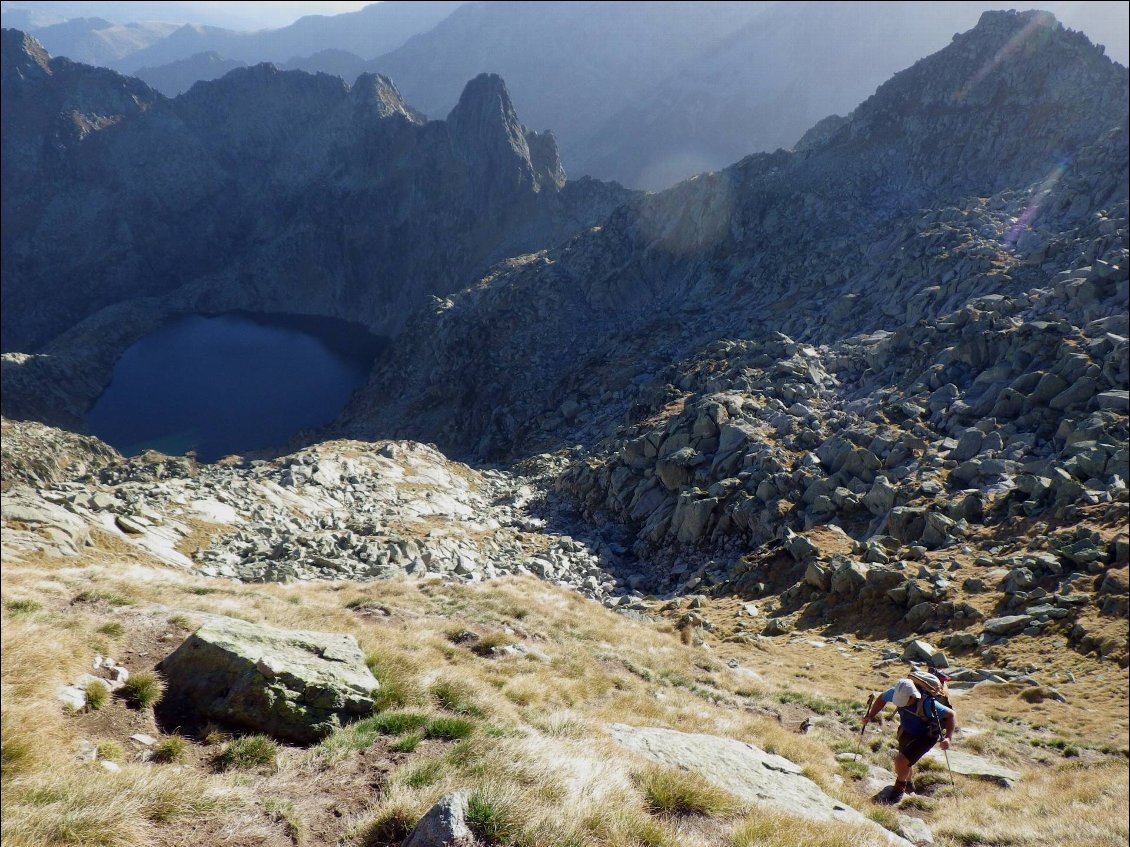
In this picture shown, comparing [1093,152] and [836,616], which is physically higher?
[1093,152]

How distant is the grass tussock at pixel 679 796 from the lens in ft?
23.1

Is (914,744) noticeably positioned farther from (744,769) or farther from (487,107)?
(487,107)

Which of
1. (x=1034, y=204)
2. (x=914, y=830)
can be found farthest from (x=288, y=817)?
(x=1034, y=204)

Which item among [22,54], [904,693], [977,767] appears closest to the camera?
[904,693]

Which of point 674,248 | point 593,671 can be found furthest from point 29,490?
point 674,248

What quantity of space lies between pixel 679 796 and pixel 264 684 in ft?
17.7

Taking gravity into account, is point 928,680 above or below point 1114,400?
below

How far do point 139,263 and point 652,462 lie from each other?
167 metres

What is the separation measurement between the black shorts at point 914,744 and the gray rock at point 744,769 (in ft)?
5.78

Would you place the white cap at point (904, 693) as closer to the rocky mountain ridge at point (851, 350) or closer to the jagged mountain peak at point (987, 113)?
the rocky mountain ridge at point (851, 350)

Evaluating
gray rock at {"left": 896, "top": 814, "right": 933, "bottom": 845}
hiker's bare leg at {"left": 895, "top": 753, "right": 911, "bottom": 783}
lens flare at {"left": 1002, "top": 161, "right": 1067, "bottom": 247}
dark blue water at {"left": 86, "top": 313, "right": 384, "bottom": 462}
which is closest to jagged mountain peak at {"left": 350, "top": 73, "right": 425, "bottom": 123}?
dark blue water at {"left": 86, "top": 313, "right": 384, "bottom": 462}

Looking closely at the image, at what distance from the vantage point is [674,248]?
71875mm

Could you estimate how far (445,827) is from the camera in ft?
17.5

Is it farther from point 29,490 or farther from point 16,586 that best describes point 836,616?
point 29,490
